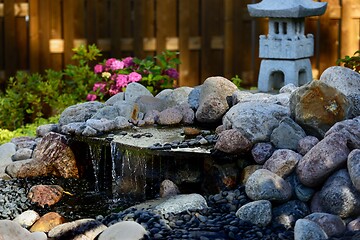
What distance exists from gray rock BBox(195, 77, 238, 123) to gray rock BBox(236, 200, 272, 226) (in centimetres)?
170

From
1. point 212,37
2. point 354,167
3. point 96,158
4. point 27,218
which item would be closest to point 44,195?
point 27,218

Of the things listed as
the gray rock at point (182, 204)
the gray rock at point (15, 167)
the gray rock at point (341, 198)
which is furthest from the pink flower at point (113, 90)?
the gray rock at point (341, 198)

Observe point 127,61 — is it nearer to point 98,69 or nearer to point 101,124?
point 98,69

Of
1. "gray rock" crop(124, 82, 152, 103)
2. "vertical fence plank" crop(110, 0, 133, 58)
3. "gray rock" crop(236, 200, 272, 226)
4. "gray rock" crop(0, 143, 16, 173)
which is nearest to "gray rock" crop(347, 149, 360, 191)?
"gray rock" crop(236, 200, 272, 226)

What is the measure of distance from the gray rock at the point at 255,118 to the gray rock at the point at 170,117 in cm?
89

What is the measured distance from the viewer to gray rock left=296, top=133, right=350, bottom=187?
6.02 metres

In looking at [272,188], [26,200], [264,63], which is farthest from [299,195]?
[264,63]

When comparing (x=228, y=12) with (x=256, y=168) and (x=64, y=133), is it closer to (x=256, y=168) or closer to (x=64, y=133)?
(x=64, y=133)

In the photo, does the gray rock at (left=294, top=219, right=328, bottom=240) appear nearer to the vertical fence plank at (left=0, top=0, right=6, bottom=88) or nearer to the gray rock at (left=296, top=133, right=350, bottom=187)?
the gray rock at (left=296, top=133, right=350, bottom=187)

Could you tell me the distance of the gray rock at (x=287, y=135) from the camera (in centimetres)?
654

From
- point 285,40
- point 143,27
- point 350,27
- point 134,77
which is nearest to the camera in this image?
point 285,40

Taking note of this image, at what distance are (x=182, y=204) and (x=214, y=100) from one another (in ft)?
5.05

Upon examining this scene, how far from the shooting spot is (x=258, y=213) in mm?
5965

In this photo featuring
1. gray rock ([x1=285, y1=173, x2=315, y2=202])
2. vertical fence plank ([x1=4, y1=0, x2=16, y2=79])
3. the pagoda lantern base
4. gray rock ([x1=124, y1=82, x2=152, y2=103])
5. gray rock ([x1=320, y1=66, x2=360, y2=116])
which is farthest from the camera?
vertical fence plank ([x1=4, y1=0, x2=16, y2=79])
